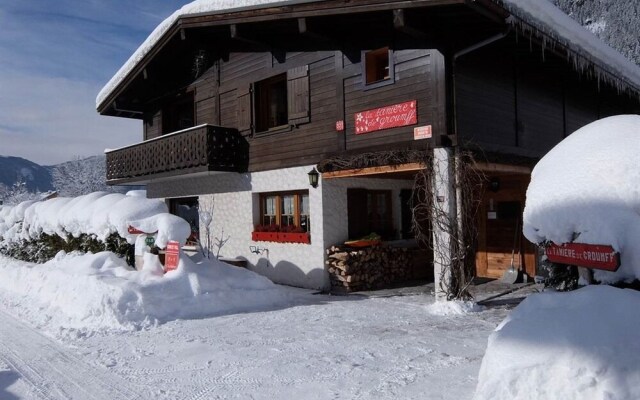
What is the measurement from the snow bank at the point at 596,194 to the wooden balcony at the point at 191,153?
9005 mm

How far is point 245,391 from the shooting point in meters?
4.21

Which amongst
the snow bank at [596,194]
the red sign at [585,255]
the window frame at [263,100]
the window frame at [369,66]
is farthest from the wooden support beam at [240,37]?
the red sign at [585,255]

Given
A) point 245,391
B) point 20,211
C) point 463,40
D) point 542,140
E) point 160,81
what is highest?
point 160,81

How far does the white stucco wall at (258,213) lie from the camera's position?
9734 millimetres

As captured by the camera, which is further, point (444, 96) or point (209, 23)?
point (209, 23)

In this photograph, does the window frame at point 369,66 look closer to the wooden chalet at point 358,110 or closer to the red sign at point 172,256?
the wooden chalet at point 358,110

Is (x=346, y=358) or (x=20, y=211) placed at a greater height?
(x=20, y=211)

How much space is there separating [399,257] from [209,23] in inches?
283

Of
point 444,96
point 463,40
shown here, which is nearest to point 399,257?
point 444,96

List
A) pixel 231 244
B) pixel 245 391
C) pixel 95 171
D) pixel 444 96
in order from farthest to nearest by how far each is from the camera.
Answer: pixel 95 171 → pixel 231 244 → pixel 444 96 → pixel 245 391

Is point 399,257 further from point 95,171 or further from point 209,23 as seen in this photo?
point 95,171

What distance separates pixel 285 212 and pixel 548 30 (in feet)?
21.8

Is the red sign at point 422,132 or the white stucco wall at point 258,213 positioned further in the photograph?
the white stucco wall at point 258,213

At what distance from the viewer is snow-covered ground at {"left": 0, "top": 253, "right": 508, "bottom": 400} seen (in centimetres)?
431
